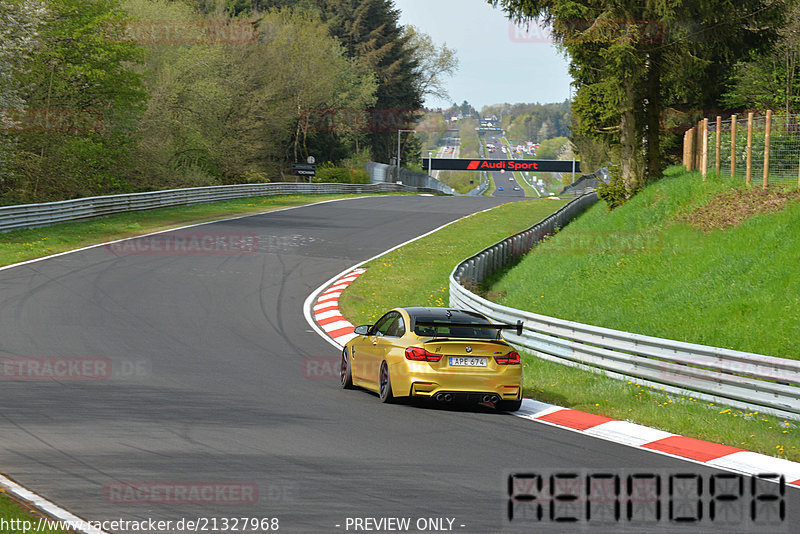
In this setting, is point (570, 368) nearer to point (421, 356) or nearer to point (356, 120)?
point (421, 356)

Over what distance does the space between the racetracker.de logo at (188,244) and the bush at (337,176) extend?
41.0 m

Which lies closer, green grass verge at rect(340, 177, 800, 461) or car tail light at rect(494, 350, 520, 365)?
green grass verge at rect(340, 177, 800, 461)

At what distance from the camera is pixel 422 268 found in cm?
2855

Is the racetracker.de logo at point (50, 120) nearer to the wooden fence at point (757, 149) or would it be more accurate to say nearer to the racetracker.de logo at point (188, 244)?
the racetracker.de logo at point (188, 244)

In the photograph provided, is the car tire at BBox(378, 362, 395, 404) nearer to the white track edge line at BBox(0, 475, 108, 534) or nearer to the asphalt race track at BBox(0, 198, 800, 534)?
the asphalt race track at BBox(0, 198, 800, 534)

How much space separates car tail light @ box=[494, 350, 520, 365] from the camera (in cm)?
1159

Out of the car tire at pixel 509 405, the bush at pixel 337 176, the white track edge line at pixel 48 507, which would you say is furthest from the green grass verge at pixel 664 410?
the bush at pixel 337 176

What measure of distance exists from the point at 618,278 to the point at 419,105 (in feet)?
279

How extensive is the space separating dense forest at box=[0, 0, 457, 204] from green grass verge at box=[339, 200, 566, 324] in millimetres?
16121

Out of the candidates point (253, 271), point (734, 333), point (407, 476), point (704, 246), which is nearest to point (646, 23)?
point (704, 246)

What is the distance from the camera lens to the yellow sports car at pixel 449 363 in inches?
450

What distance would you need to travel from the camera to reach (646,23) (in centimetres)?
2947

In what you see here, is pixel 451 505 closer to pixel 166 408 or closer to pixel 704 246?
pixel 166 408

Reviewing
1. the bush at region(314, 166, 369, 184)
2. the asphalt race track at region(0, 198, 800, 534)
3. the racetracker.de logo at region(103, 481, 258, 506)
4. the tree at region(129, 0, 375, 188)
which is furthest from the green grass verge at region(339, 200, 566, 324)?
the bush at region(314, 166, 369, 184)
